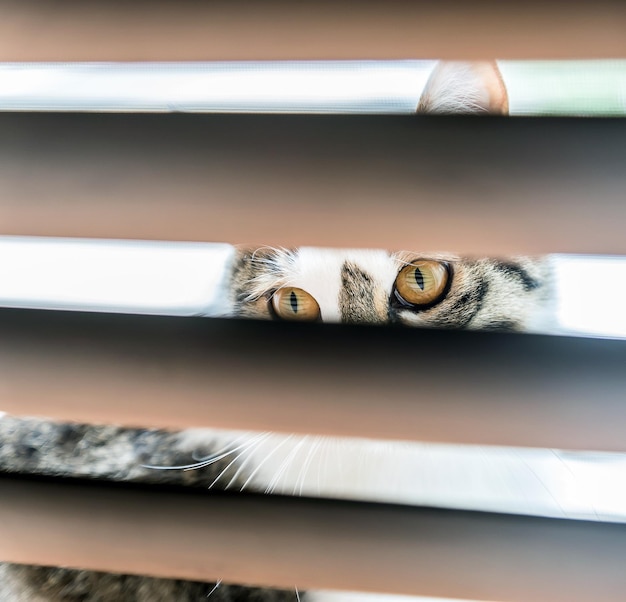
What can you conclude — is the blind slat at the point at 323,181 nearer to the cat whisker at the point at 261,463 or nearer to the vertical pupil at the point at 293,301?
the vertical pupil at the point at 293,301

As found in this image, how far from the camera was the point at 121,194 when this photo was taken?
42 centimetres

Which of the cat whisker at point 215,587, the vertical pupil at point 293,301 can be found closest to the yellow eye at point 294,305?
the vertical pupil at point 293,301

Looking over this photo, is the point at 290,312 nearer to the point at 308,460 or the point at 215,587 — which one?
the point at 308,460

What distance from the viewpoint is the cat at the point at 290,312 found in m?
0.36

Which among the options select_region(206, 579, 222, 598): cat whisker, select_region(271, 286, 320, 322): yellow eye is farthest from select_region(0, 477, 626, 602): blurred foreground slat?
select_region(271, 286, 320, 322): yellow eye

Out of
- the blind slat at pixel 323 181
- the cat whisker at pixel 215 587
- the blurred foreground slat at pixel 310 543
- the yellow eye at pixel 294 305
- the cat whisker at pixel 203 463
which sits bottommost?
the cat whisker at pixel 215 587

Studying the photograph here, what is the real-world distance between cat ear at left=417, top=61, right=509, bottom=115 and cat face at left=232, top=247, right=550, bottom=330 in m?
0.10

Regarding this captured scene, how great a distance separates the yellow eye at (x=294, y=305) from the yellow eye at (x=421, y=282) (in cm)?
6

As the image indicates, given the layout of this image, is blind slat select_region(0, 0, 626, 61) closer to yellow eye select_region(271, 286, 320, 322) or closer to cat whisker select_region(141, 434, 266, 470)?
yellow eye select_region(271, 286, 320, 322)

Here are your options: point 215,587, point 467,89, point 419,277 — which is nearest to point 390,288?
point 419,277

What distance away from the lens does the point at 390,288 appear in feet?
1.23

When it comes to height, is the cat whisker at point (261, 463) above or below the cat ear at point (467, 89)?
below

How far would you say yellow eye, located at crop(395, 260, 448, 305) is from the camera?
0.37m

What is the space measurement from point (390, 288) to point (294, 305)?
7cm
